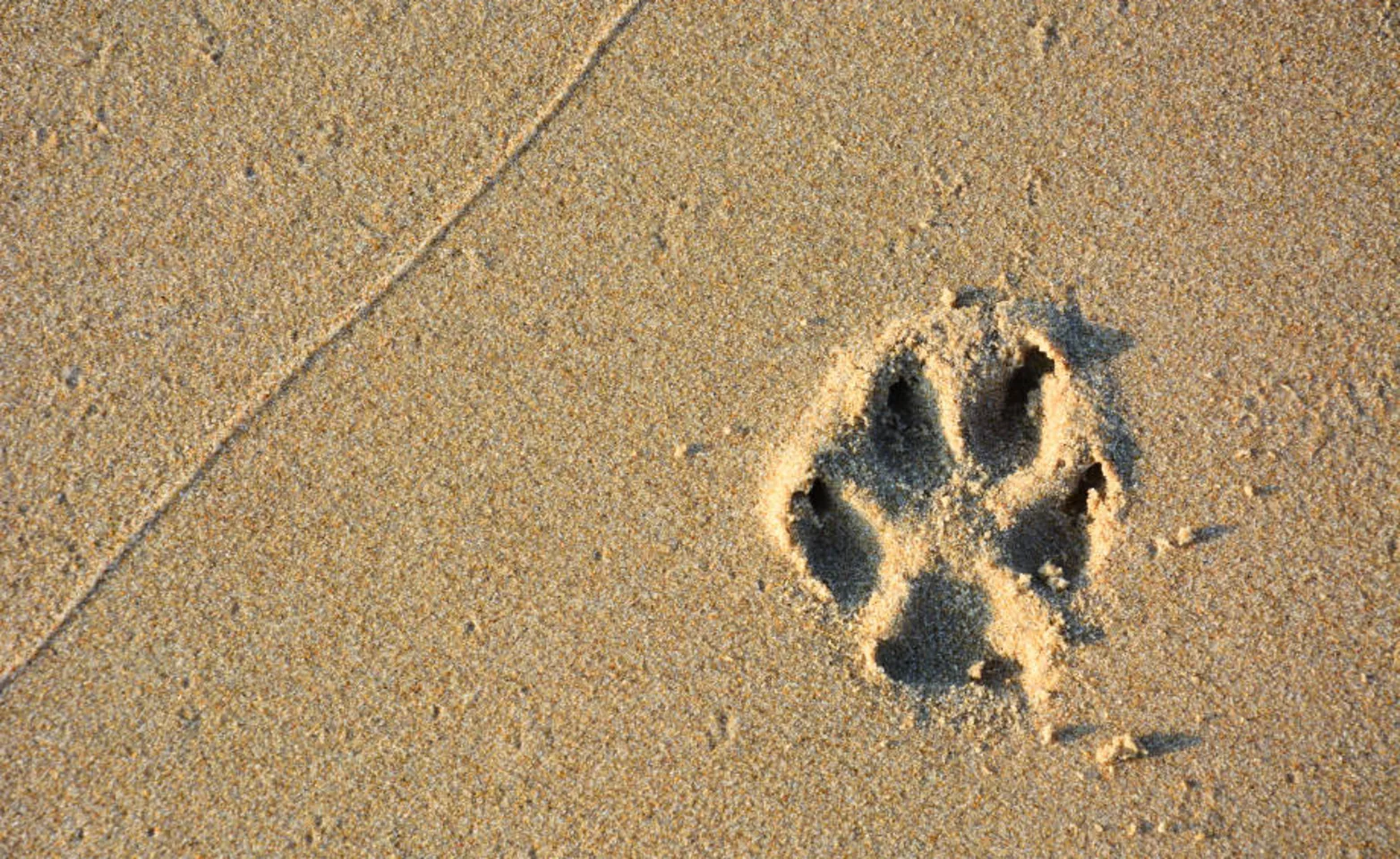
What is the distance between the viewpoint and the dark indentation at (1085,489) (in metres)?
1.76

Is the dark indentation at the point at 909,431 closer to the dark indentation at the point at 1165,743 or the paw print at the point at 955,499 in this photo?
the paw print at the point at 955,499

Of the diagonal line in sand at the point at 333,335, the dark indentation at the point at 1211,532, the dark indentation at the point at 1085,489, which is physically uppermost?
the dark indentation at the point at 1211,532

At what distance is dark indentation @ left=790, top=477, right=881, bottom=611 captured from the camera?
68.6 inches

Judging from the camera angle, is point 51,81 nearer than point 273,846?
No

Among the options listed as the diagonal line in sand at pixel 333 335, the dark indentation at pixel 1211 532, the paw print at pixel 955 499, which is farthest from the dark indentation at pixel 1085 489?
the diagonal line in sand at pixel 333 335

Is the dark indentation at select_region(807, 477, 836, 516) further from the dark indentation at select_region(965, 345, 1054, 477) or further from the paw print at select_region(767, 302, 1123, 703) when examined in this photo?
the dark indentation at select_region(965, 345, 1054, 477)

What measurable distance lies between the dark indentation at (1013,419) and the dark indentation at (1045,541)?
0.29 feet

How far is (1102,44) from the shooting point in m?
1.84

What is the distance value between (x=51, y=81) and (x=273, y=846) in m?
1.41

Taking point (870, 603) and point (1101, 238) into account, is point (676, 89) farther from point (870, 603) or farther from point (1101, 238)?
point (870, 603)

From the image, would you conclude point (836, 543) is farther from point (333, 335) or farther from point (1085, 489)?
point (333, 335)

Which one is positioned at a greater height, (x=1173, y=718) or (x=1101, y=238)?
(x=1101, y=238)

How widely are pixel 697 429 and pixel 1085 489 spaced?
0.68 meters

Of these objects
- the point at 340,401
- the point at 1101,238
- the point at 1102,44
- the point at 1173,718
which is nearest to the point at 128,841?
the point at 340,401
